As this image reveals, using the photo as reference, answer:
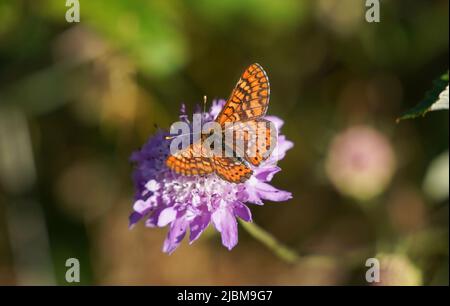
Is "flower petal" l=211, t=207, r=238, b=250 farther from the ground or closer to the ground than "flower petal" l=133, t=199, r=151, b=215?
closer to the ground

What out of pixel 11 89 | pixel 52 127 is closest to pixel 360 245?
pixel 52 127

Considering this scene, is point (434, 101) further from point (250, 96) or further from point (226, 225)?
point (226, 225)

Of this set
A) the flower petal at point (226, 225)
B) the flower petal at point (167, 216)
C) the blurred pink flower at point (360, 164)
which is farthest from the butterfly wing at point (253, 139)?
the blurred pink flower at point (360, 164)

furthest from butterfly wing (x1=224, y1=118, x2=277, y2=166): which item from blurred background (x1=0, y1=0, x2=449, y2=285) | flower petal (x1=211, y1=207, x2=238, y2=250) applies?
blurred background (x1=0, y1=0, x2=449, y2=285)

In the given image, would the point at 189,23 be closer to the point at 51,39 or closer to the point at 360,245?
the point at 51,39

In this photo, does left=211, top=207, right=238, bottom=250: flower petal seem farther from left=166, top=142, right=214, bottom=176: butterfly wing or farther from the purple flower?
left=166, top=142, right=214, bottom=176: butterfly wing

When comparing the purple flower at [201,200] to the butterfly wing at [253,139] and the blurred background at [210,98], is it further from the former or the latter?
the blurred background at [210,98]
